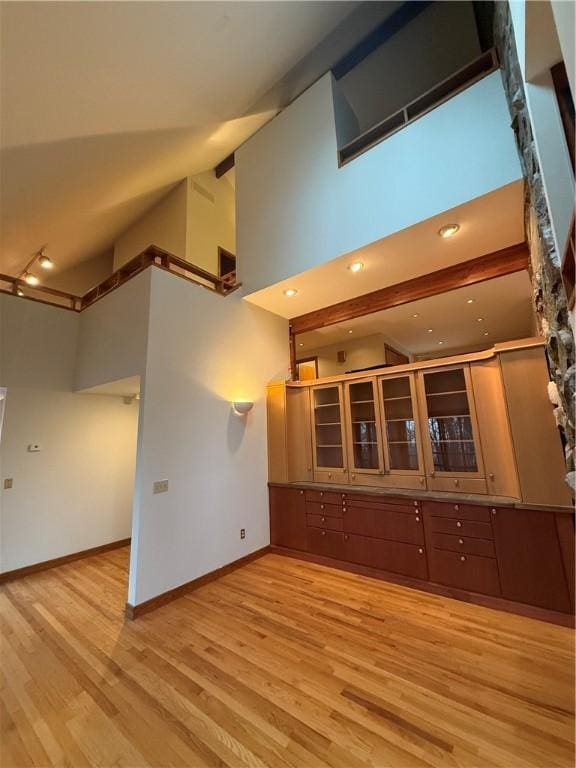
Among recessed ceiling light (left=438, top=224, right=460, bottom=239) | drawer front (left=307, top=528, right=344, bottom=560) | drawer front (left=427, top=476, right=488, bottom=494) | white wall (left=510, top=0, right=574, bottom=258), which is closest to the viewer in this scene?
white wall (left=510, top=0, right=574, bottom=258)

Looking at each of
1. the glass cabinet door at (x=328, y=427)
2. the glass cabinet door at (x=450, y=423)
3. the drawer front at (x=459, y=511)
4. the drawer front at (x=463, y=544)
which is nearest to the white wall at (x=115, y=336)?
the glass cabinet door at (x=328, y=427)

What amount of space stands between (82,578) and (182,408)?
2.38 metres

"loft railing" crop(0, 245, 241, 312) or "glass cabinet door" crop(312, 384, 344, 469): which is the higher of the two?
"loft railing" crop(0, 245, 241, 312)

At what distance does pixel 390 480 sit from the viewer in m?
3.62

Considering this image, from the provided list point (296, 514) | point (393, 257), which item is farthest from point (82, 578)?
Answer: point (393, 257)

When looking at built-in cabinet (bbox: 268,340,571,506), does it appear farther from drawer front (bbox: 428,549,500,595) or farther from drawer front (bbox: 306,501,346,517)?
drawer front (bbox: 428,549,500,595)

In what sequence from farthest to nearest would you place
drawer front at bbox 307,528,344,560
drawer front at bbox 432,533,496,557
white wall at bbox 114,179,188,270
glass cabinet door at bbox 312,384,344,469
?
white wall at bbox 114,179,188,270
glass cabinet door at bbox 312,384,344,469
drawer front at bbox 307,528,344,560
drawer front at bbox 432,533,496,557

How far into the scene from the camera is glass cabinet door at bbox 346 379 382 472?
3.84 meters

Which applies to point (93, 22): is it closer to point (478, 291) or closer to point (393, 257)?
Answer: point (393, 257)

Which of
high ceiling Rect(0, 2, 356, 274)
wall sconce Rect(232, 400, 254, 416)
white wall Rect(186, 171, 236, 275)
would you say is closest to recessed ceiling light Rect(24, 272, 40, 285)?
high ceiling Rect(0, 2, 356, 274)

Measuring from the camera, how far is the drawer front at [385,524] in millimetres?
3230

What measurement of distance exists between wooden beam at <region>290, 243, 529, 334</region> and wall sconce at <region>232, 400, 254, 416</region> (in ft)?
5.45

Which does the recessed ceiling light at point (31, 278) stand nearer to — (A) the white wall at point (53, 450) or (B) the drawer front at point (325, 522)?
(A) the white wall at point (53, 450)

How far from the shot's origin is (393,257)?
11.2 feet
